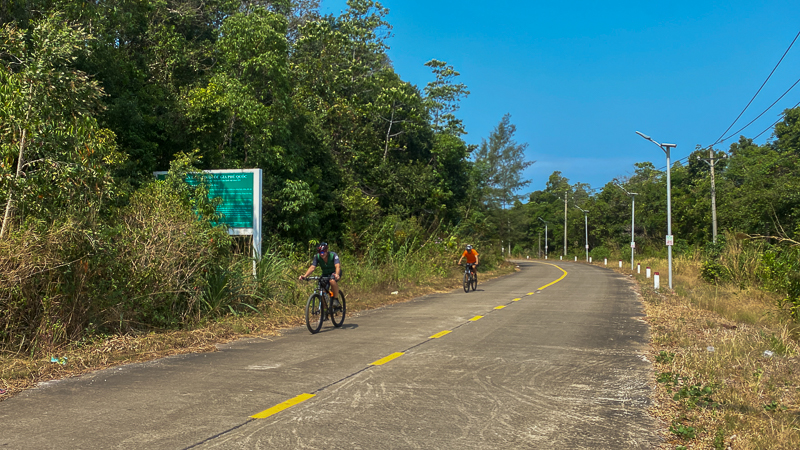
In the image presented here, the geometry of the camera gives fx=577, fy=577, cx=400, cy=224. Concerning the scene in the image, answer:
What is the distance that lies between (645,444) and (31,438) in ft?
16.7

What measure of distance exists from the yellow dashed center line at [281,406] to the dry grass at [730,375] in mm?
3501

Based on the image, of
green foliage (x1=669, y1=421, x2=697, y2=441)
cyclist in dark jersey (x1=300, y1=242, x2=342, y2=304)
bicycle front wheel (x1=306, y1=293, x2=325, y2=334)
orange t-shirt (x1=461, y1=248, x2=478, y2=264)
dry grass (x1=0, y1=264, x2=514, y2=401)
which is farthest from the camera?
orange t-shirt (x1=461, y1=248, x2=478, y2=264)

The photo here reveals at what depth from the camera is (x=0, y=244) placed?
24.7ft

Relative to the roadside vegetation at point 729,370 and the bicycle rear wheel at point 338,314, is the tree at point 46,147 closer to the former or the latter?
the bicycle rear wheel at point 338,314

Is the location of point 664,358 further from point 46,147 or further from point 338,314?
point 46,147

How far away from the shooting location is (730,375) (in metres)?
7.23

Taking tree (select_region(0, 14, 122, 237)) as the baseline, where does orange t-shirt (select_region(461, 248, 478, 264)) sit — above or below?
below

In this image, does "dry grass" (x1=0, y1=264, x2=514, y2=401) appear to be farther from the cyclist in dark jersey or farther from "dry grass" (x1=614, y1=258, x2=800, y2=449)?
"dry grass" (x1=614, y1=258, x2=800, y2=449)

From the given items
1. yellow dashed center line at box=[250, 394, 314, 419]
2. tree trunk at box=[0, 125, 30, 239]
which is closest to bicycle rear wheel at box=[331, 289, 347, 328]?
yellow dashed center line at box=[250, 394, 314, 419]

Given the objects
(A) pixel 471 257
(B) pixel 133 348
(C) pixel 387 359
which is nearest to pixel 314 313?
(C) pixel 387 359

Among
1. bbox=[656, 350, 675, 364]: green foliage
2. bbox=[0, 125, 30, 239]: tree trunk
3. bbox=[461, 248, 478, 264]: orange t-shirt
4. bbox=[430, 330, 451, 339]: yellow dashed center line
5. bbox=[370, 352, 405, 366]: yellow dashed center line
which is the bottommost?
bbox=[430, 330, 451, 339]: yellow dashed center line

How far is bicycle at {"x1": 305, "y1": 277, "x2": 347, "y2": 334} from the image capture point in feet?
35.8

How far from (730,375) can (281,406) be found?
18.1 feet

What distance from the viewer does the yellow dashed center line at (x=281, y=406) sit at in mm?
5453
